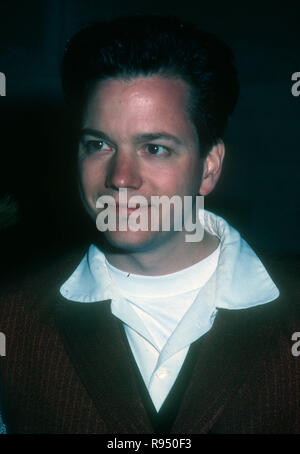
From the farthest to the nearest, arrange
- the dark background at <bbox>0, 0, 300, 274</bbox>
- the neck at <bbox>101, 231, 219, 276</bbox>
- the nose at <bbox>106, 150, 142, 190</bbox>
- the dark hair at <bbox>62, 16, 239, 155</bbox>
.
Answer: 1. the dark background at <bbox>0, 0, 300, 274</bbox>
2. the neck at <bbox>101, 231, 219, 276</bbox>
3. the dark hair at <bbox>62, 16, 239, 155</bbox>
4. the nose at <bbox>106, 150, 142, 190</bbox>

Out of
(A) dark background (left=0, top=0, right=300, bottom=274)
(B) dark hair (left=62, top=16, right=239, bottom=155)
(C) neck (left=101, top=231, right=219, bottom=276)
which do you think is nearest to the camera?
(B) dark hair (left=62, top=16, right=239, bottom=155)

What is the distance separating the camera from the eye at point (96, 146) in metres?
1.19

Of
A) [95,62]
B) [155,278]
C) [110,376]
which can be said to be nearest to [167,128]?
[95,62]

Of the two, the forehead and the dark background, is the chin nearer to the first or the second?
the forehead

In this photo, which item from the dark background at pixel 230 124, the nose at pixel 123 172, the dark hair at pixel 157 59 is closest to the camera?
the nose at pixel 123 172

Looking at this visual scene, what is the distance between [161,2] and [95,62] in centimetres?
164

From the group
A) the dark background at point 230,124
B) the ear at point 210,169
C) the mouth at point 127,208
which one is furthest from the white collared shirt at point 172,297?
the dark background at point 230,124

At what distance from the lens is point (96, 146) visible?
120 centimetres

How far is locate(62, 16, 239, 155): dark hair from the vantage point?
1.19m

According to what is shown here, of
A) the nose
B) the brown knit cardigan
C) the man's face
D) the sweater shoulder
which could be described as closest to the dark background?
the sweater shoulder

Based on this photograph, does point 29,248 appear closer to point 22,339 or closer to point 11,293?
point 11,293

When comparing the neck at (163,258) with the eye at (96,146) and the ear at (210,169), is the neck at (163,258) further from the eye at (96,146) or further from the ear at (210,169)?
the eye at (96,146)
